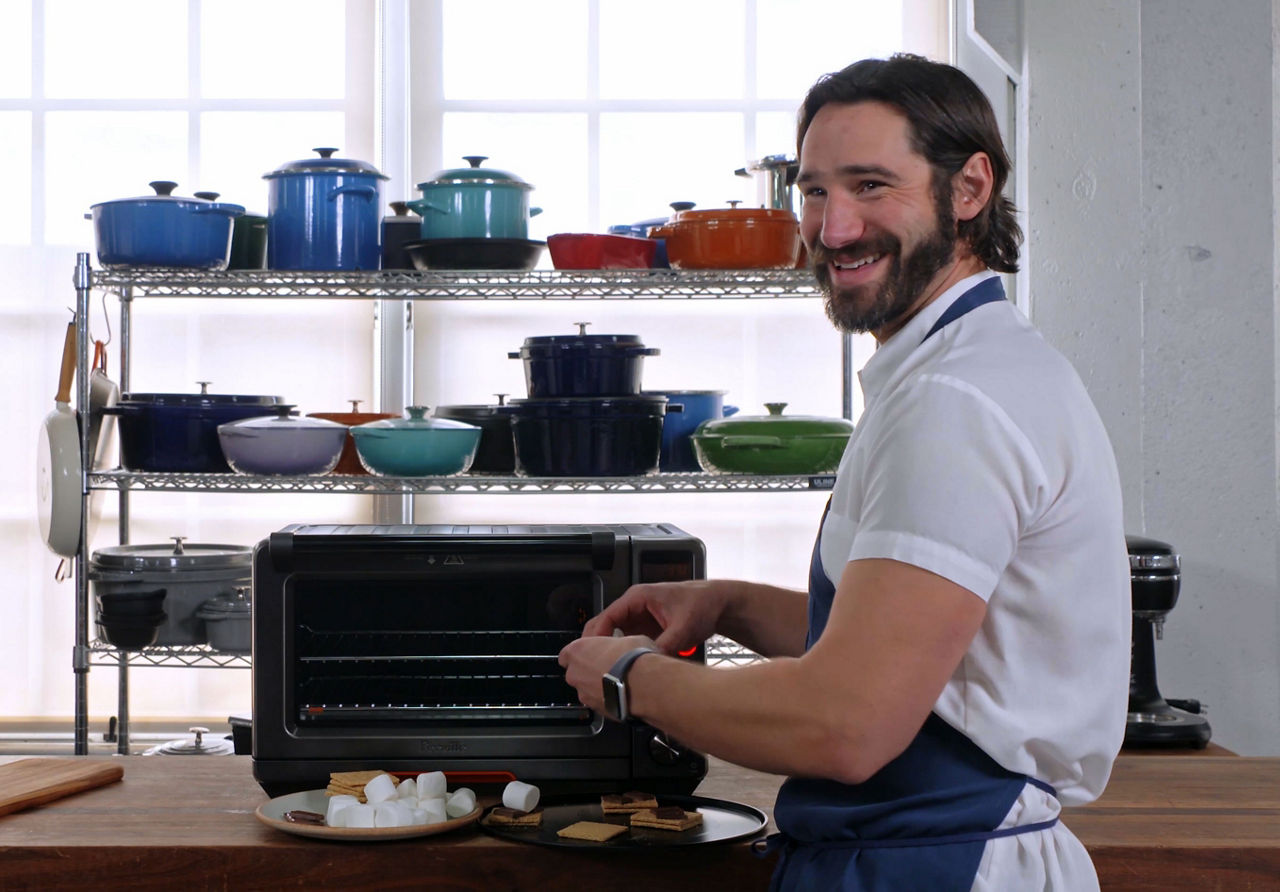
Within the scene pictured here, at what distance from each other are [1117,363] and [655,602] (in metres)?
1.66

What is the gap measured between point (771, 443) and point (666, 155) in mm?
1039

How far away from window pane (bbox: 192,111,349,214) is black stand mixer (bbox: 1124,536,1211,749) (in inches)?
79.3

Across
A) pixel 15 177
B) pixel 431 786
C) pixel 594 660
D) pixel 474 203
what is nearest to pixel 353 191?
pixel 474 203

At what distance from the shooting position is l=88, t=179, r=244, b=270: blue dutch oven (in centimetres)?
239

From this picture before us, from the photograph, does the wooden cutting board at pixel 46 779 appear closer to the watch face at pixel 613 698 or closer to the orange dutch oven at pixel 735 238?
the watch face at pixel 613 698

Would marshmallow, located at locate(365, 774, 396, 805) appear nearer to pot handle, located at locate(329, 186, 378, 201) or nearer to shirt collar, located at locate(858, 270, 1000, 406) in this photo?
shirt collar, located at locate(858, 270, 1000, 406)

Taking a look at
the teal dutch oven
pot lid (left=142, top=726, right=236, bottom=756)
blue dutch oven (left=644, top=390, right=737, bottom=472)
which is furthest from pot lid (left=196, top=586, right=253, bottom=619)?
blue dutch oven (left=644, top=390, right=737, bottom=472)

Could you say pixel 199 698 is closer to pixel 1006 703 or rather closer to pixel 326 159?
pixel 326 159

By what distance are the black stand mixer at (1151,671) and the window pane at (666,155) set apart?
1.41 m

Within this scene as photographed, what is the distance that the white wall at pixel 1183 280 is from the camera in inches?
104

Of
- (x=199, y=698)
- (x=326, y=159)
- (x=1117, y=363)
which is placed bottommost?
(x=199, y=698)

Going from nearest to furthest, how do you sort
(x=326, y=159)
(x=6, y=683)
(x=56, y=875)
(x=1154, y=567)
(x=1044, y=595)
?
(x=1044, y=595) < (x=56, y=875) < (x=1154, y=567) < (x=326, y=159) < (x=6, y=683)

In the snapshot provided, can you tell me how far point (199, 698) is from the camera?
3049 millimetres

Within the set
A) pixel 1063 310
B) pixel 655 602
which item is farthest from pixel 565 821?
pixel 1063 310
